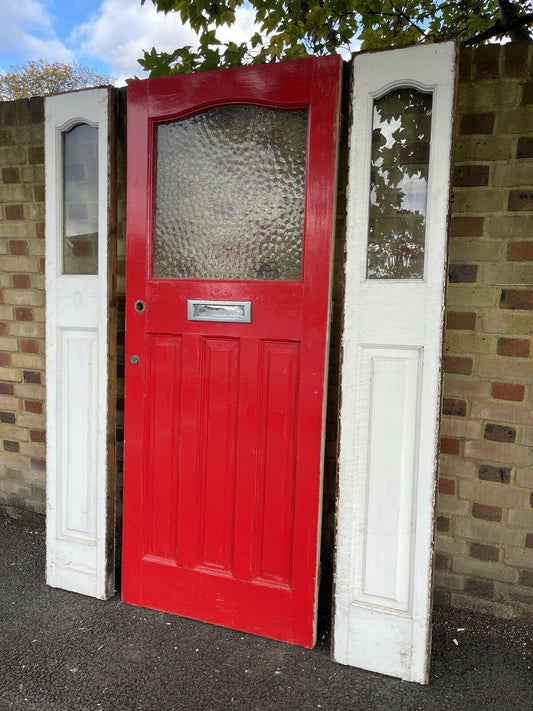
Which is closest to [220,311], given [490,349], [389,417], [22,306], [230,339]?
[230,339]

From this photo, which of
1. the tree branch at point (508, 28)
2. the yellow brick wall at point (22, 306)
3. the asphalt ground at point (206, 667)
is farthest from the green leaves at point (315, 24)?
the asphalt ground at point (206, 667)

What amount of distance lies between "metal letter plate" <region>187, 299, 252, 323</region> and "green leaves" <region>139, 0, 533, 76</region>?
2054mm

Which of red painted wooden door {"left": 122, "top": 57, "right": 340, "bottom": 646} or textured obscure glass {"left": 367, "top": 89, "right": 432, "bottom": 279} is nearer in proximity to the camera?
textured obscure glass {"left": 367, "top": 89, "right": 432, "bottom": 279}

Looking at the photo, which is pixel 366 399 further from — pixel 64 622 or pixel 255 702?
pixel 64 622

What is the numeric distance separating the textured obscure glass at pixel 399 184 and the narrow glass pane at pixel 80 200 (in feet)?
4.48

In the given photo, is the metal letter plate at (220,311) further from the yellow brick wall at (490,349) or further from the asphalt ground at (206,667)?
the asphalt ground at (206,667)

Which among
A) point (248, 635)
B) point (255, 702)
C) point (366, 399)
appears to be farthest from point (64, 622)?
point (366, 399)

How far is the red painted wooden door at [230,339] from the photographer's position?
2.17 m

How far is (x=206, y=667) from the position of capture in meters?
2.14

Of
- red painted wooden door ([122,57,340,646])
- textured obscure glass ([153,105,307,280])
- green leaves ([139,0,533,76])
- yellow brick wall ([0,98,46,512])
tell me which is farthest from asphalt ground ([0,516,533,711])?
green leaves ([139,0,533,76])

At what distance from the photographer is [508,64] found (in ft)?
7.23

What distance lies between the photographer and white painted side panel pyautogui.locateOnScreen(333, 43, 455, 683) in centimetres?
197

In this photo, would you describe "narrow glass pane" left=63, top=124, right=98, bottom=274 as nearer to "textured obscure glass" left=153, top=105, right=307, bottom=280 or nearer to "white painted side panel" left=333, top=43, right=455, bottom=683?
"textured obscure glass" left=153, top=105, right=307, bottom=280

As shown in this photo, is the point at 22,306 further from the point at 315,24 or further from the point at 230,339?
the point at 315,24
